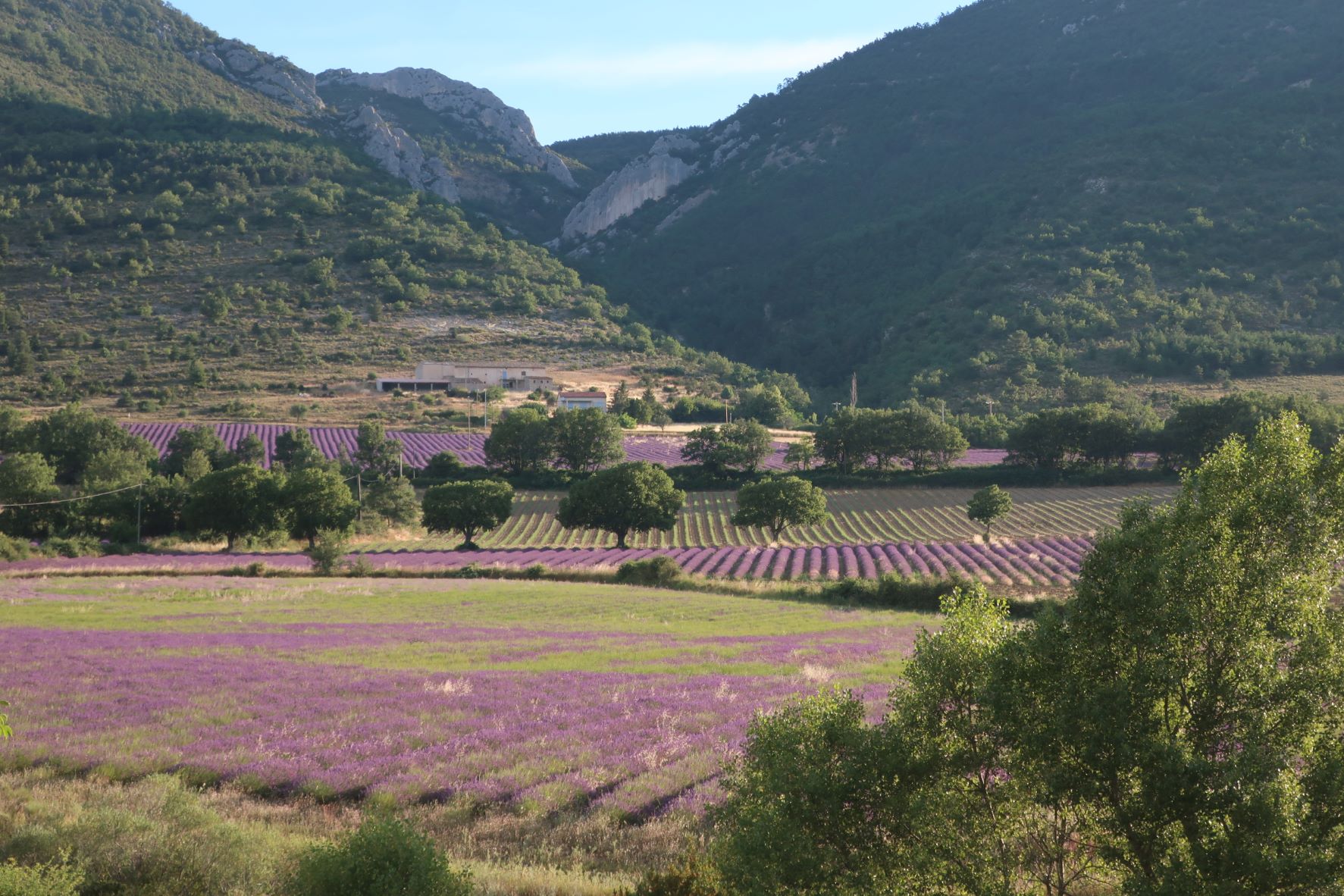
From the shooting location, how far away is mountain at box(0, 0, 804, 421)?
362 feet

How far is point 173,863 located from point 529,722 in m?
6.53

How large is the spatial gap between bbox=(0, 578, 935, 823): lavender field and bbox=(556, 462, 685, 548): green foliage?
2635 cm

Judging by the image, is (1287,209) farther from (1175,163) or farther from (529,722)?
(529,722)

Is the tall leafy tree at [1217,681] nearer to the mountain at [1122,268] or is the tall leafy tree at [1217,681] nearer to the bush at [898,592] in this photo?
the bush at [898,592]

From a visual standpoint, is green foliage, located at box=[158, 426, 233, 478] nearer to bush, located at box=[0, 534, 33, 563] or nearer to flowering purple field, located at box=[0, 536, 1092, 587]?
bush, located at box=[0, 534, 33, 563]

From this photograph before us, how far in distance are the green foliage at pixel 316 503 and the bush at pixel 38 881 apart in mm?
51614

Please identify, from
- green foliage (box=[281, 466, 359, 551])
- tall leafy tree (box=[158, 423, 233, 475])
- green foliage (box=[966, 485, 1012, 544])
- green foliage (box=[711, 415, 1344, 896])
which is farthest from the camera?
tall leafy tree (box=[158, 423, 233, 475])

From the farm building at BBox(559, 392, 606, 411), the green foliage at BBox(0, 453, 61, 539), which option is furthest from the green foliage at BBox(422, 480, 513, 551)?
the farm building at BBox(559, 392, 606, 411)

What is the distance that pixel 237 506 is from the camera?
188ft

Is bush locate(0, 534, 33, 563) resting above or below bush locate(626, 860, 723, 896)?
below

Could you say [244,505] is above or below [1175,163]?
below

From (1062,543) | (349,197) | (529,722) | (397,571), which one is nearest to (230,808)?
(529,722)

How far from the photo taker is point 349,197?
179 metres

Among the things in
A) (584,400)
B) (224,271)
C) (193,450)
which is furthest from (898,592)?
(224,271)
